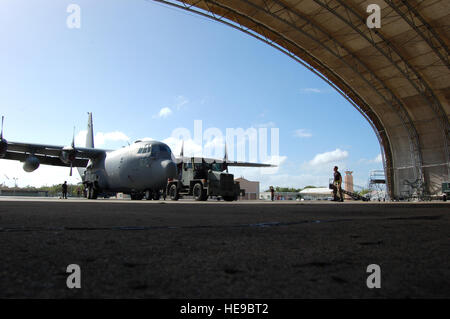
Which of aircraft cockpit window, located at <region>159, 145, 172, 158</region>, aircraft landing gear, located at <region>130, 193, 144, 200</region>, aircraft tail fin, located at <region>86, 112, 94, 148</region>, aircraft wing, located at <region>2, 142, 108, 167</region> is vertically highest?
aircraft tail fin, located at <region>86, 112, 94, 148</region>

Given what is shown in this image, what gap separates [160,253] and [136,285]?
59 centimetres

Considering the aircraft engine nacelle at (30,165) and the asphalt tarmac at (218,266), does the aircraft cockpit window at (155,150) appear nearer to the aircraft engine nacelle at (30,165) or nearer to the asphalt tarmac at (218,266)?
the aircraft engine nacelle at (30,165)

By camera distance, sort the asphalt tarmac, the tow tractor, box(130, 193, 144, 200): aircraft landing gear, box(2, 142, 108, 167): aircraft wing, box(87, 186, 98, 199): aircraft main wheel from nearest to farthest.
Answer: the asphalt tarmac, the tow tractor, box(130, 193, 144, 200): aircraft landing gear, box(2, 142, 108, 167): aircraft wing, box(87, 186, 98, 199): aircraft main wheel

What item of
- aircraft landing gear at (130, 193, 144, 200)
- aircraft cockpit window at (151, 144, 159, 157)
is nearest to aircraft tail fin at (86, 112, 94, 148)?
aircraft landing gear at (130, 193, 144, 200)

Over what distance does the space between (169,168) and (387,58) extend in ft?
55.8

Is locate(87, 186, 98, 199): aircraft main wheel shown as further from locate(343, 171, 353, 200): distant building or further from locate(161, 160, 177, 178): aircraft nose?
locate(343, 171, 353, 200): distant building

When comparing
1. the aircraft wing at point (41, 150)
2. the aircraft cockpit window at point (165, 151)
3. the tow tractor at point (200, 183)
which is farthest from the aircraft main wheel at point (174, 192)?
the aircraft wing at point (41, 150)

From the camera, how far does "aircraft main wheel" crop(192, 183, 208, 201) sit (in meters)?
17.2

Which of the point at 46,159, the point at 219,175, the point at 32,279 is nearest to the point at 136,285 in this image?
the point at 32,279

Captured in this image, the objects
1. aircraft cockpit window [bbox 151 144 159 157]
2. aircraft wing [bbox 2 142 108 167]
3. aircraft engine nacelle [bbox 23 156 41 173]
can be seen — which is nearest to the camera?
aircraft cockpit window [bbox 151 144 159 157]

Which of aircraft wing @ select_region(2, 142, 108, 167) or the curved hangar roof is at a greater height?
the curved hangar roof

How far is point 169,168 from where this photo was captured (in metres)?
17.2

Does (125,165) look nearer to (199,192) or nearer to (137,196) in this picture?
(137,196)

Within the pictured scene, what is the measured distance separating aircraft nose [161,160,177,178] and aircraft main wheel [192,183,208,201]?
4.38 ft
